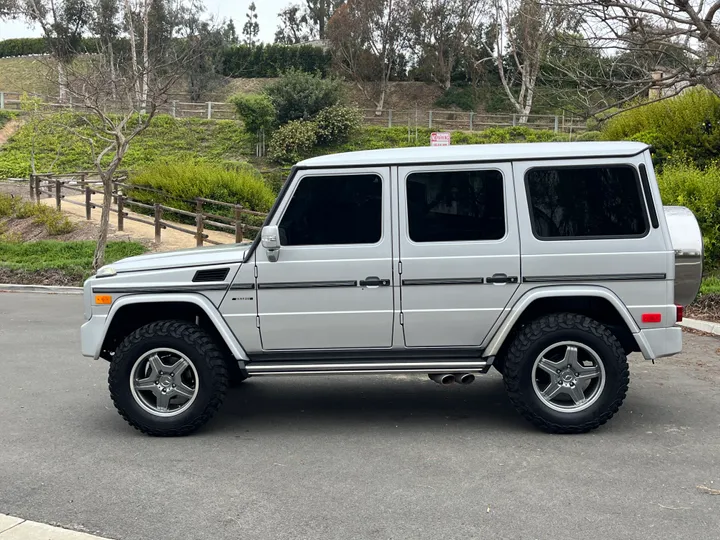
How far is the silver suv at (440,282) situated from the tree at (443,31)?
47.9 m

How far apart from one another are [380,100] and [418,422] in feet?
156

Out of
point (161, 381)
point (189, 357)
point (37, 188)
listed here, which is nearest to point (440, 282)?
point (189, 357)

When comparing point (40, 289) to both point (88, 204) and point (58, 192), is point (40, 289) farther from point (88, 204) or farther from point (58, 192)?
point (58, 192)

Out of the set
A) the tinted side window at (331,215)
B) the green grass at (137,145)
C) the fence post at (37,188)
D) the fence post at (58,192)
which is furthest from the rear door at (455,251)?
the green grass at (137,145)

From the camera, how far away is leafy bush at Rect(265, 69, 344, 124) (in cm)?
3878

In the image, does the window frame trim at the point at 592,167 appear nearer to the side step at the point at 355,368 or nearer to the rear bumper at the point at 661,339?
the rear bumper at the point at 661,339

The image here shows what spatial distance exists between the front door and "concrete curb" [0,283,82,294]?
37.0 ft

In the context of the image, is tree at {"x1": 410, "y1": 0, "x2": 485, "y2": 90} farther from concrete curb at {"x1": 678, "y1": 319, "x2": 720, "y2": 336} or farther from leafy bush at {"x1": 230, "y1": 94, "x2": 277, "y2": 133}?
concrete curb at {"x1": 678, "y1": 319, "x2": 720, "y2": 336}

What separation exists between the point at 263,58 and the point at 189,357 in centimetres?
5507

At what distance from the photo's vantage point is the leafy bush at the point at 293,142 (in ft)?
120

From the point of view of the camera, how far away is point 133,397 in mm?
5945

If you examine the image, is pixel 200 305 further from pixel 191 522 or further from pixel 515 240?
pixel 515 240

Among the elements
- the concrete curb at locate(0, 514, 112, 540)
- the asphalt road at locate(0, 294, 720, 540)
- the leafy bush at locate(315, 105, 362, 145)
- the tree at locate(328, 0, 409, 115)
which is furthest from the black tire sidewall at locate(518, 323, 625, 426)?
the tree at locate(328, 0, 409, 115)

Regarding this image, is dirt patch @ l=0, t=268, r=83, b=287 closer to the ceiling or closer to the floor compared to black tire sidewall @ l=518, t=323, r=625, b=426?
closer to the floor
